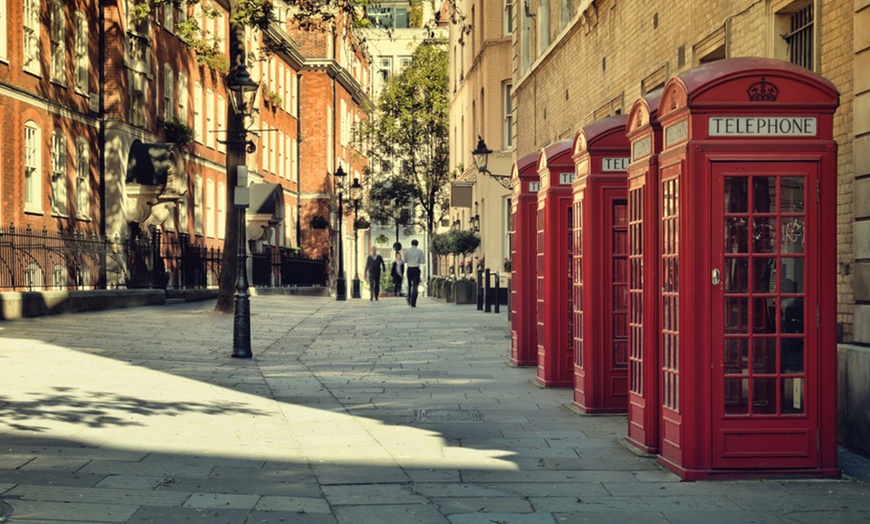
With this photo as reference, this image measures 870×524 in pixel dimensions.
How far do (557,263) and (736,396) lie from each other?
5.36 meters

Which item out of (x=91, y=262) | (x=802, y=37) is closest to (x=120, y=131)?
(x=91, y=262)

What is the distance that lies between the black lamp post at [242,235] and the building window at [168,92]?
24535mm

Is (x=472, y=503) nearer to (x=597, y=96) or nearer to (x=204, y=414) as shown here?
(x=204, y=414)

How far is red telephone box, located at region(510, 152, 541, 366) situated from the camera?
51.8ft

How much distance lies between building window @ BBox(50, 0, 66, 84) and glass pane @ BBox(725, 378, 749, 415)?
2923cm

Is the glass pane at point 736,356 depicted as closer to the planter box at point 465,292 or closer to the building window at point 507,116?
the planter box at point 465,292

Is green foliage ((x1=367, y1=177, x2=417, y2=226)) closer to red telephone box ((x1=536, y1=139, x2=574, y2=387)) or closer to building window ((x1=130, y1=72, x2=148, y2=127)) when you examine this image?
building window ((x1=130, y1=72, x2=148, y2=127))

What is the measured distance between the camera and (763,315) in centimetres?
798

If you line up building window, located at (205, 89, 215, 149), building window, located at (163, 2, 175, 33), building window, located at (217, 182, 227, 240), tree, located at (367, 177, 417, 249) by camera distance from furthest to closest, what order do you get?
tree, located at (367, 177, 417, 249) → building window, located at (217, 182, 227, 240) → building window, located at (205, 89, 215, 149) → building window, located at (163, 2, 175, 33)

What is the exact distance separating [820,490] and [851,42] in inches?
154

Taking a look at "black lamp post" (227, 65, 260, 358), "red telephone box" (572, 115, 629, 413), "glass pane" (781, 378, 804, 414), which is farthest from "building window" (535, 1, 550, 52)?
"glass pane" (781, 378, 804, 414)

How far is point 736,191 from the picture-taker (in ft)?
26.2

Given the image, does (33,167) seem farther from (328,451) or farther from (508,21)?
(328,451)

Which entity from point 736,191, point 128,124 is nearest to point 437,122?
point 128,124
